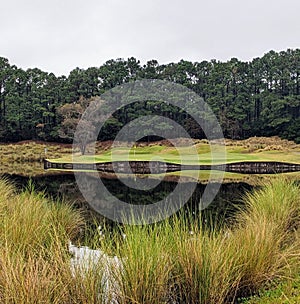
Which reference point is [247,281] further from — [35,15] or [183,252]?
[35,15]

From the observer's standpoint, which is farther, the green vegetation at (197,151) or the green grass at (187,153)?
the green vegetation at (197,151)

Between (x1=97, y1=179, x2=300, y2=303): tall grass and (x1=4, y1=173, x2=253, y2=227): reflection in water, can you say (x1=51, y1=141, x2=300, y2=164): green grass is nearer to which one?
(x1=4, y1=173, x2=253, y2=227): reflection in water

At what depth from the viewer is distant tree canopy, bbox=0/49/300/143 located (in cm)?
3512

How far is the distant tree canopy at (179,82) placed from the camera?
35125 millimetres

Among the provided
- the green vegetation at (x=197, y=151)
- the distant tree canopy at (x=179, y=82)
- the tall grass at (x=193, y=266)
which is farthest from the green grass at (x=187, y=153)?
the tall grass at (x=193, y=266)

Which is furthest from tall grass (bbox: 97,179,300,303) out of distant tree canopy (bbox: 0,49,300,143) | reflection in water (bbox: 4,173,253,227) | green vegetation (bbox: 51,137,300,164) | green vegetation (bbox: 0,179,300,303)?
distant tree canopy (bbox: 0,49,300,143)

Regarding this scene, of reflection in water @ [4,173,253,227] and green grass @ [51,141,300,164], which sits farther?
green grass @ [51,141,300,164]

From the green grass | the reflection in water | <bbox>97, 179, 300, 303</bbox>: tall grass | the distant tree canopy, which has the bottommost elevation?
the reflection in water

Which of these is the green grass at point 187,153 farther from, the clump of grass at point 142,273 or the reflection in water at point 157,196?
the clump of grass at point 142,273

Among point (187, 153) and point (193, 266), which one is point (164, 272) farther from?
point (187, 153)

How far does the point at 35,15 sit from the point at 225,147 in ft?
56.9

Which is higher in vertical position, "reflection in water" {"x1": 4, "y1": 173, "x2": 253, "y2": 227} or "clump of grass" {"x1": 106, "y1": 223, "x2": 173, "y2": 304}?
"clump of grass" {"x1": 106, "y1": 223, "x2": 173, "y2": 304}

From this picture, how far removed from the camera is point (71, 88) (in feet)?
124

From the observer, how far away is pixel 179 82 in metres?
38.7
